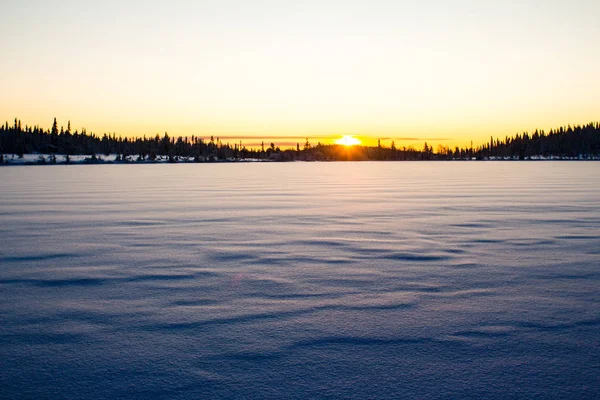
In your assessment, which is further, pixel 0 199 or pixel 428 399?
pixel 0 199

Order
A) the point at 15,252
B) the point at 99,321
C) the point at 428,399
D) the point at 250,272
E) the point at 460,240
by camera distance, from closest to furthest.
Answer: the point at 428,399, the point at 99,321, the point at 250,272, the point at 15,252, the point at 460,240

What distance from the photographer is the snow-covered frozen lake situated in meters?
4.25

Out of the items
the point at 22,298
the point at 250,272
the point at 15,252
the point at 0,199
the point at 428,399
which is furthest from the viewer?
the point at 0,199

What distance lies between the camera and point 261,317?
19.4 ft

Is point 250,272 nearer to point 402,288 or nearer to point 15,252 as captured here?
point 402,288

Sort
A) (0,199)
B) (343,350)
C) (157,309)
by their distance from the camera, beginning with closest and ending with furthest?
1. (343,350)
2. (157,309)
3. (0,199)

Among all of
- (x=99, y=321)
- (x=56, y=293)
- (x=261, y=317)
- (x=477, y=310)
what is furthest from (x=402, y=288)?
(x=56, y=293)

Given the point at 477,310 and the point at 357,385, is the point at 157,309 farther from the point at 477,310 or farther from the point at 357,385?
the point at 477,310

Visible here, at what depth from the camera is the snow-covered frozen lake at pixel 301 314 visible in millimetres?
4250

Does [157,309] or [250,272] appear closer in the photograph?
[157,309]

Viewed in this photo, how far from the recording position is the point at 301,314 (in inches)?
237

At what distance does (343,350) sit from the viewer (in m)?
4.91

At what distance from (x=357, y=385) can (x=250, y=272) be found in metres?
4.40

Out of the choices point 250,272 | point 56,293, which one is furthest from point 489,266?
point 56,293
